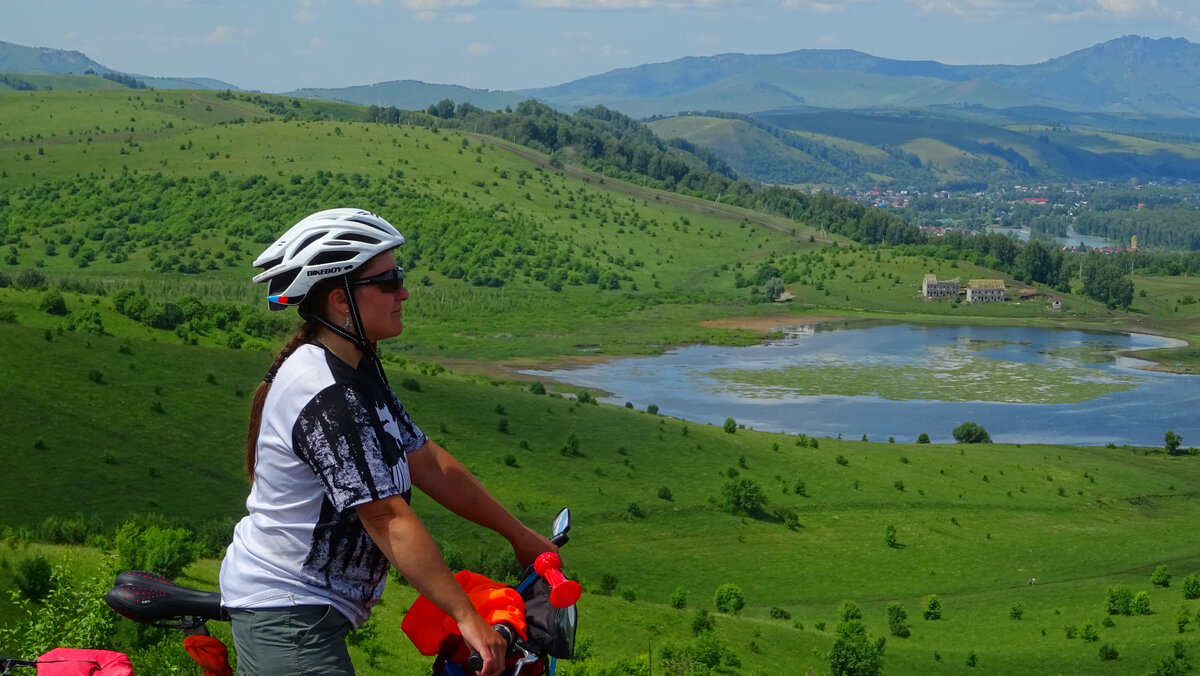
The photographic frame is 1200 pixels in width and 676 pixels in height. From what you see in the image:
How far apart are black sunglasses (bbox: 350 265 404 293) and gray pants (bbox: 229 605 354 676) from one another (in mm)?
1834

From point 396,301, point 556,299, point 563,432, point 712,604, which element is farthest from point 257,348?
point 556,299

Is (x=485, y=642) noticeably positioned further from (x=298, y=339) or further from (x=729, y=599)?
(x=729, y=599)

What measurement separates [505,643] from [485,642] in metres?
0.14

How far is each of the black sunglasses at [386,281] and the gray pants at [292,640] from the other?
1834 mm

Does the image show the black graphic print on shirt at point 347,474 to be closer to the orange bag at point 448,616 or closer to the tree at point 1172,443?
the orange bag at point 448,616

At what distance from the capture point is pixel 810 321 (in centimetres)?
18662

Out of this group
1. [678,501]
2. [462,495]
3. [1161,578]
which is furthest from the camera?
[678,501]

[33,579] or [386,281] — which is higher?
[386,281]

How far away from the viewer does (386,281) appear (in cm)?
743

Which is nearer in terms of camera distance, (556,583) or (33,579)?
(556,583)

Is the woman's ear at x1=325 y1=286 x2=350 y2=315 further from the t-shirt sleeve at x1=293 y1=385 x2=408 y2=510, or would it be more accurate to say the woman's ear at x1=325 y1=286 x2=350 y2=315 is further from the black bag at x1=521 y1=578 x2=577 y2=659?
the black bag at x1=521 y1=578 x2=577 y2=659

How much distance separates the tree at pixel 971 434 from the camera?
109375 mm

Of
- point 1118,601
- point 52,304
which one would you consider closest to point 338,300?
point 1118,601

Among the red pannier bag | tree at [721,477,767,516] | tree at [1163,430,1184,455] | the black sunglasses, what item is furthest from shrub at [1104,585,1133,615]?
the red pannier bag
